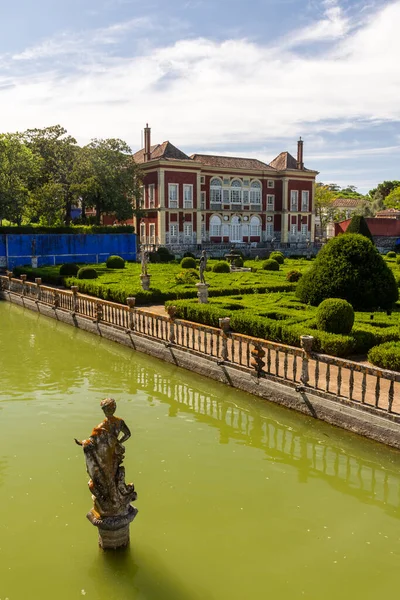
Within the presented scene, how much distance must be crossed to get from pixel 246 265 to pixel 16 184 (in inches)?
603

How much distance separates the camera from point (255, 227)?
175 feet

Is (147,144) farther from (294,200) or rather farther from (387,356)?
(387,356)

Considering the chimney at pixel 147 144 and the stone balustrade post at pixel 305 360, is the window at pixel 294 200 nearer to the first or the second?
the chimney at pixel 147 144

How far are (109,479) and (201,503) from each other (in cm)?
180

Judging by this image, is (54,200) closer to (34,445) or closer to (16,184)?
(16,184)

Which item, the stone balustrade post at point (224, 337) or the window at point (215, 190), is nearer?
the stone balustrade post at point (224, 337)

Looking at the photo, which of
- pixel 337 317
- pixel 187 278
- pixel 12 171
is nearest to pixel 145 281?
pixel 187 278

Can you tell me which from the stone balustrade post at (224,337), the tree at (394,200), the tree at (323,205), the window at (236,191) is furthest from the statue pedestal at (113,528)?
the tree at (394,200)

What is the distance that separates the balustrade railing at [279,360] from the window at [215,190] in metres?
33.2

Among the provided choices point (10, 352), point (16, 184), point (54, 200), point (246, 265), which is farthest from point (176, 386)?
point (54, 200)

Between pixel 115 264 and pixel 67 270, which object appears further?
pixel 115 264

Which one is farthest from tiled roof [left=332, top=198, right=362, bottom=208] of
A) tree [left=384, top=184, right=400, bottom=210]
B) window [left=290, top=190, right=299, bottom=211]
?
window [left=290, top=190, right=299, bottom=211]

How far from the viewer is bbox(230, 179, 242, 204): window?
168 ft

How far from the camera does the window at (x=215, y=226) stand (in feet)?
165
